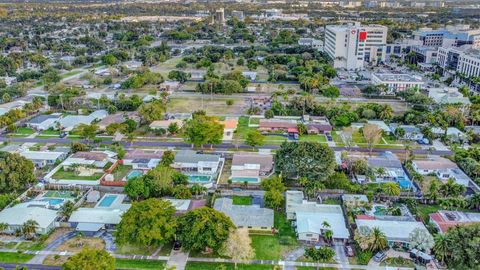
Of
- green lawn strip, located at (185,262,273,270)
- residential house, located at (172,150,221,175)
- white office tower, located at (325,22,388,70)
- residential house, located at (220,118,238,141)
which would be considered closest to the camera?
green lawn strip, located at (185,262,273,270)

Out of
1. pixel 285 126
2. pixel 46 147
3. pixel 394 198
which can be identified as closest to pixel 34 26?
pixel 46 147

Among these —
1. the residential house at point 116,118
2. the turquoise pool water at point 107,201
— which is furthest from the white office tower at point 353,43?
the turquoise pool water at point 107,201

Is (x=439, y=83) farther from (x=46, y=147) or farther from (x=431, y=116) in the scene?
(x=46, y=147)

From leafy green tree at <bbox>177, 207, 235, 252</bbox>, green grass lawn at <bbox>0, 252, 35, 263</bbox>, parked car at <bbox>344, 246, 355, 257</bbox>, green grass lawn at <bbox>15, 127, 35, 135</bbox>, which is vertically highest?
leafy green tree at <bbox>177, 207, 235, 252</bbox>

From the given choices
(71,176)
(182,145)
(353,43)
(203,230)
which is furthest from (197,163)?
(353,43)

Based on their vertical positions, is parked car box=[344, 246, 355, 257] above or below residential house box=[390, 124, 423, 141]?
below

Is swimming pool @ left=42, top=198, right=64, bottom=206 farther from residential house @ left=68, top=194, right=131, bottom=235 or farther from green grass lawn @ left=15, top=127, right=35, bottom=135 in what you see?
green grass lawn @ left=15, top=127, right=35, bottom=135

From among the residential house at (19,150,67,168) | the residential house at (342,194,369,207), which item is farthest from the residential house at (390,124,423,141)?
the residential house at (19,150,67,168)
